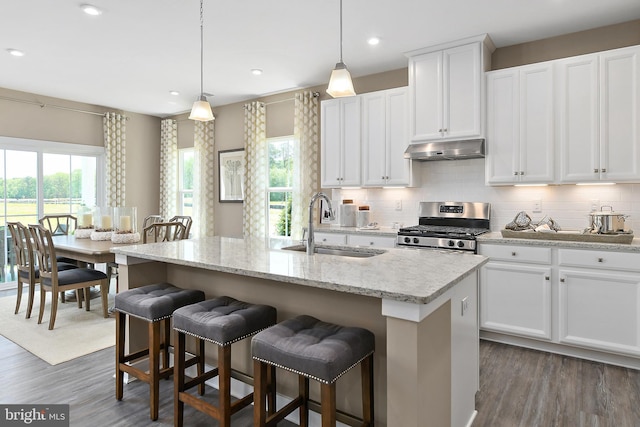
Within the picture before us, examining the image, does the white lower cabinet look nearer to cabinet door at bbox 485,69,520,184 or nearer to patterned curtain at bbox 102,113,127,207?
cabinet door at bbox 485,69,520,184

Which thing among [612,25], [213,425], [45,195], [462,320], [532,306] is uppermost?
[612,25]

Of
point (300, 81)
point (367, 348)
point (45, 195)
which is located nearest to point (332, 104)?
point (300, 81)

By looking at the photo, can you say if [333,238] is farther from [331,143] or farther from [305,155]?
[305,155]

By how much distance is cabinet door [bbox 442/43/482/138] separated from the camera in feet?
11.9

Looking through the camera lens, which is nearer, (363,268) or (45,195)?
(363,268)

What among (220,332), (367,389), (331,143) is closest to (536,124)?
(331,143)

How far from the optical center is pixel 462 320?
1973mm

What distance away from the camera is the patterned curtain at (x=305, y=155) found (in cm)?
507

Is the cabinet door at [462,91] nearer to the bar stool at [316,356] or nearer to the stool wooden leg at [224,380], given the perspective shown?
the bar stool at [316,356]

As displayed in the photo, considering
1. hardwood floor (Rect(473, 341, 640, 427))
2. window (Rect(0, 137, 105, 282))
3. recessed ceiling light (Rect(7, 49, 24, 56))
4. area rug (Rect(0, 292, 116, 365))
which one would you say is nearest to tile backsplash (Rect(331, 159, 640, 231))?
hardwood floor (Rect(473, 341, 640, 427))

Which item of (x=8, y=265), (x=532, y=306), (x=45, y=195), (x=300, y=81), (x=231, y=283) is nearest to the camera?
(x=231, y=283)

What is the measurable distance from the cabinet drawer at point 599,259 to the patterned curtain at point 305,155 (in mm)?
2917

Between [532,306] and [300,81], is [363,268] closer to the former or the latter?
[532,306]

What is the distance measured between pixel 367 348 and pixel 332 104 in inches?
137
